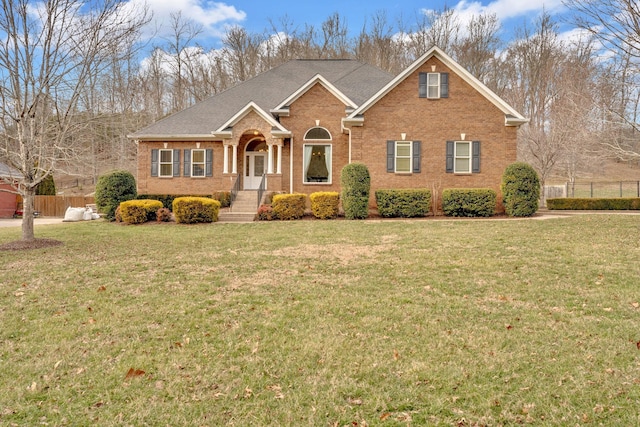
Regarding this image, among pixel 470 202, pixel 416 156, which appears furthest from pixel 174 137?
pixel 470 202

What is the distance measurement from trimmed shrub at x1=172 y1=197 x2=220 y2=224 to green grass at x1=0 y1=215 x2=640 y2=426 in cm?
561

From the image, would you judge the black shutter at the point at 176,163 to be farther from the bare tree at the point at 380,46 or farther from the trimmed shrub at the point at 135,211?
the bare tree at the point at 380,46

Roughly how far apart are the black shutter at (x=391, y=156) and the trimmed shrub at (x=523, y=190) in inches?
189

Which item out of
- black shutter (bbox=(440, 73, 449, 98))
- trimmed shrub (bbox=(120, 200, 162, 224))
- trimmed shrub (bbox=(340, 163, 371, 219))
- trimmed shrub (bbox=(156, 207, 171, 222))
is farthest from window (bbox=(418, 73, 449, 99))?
trimmed shrub (bbox=(120, 200, 162, 224))

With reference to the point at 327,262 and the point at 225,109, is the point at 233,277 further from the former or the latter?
the point at 225,109

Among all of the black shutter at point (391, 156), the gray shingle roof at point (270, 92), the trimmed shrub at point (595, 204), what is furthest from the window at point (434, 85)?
the trimmed shrub at point (595, 204)

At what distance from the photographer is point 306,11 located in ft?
112

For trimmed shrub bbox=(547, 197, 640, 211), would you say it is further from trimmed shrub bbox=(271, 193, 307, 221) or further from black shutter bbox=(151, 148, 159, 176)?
black shutter bbox=(151, 148, 159, 176)

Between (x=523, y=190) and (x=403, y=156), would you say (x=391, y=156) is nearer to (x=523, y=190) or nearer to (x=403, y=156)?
(x=403, y=156)

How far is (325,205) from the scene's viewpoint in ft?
48.1

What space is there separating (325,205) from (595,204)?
1353 cm

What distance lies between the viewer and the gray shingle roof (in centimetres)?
2067

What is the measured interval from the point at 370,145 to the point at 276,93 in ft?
24.9

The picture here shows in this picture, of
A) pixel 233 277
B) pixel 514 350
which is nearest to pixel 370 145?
pixel 233 277
